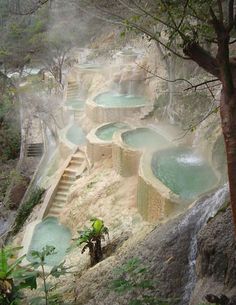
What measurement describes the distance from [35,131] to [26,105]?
2230 millimetres

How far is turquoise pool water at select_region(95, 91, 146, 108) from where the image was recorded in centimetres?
2023

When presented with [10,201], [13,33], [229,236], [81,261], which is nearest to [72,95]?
[13,33]

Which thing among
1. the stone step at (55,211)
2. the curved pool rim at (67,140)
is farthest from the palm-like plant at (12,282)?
the curved pool rim at (67,140)

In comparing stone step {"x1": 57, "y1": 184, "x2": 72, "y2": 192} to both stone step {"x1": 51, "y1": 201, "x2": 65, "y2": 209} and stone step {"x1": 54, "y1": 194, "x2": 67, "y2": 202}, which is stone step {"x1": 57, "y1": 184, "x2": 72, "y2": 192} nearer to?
stone step {"x1": 54, "y1": 194, "x2": 67, "y2": 202}

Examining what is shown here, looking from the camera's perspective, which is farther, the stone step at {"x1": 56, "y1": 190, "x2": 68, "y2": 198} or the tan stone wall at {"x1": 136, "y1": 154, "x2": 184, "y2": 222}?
the stone step at {"x1": 56, "y1": 190, "x2": 68, "y2": 198}

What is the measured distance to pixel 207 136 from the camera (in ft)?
43.8

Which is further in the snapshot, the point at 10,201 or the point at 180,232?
the point at 10,201

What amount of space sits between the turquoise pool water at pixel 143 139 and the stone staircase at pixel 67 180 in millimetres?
2236

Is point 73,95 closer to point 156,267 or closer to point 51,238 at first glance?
point 51,238

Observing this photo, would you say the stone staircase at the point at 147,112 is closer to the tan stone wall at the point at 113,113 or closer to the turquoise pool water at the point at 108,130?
the tan stone wall at the point at 113,113

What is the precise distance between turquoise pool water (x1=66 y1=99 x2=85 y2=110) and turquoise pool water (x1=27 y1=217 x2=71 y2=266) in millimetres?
10659

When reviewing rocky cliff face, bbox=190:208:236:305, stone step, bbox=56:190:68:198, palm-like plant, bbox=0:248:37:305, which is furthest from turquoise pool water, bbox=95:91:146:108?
palm-like plant, bbox=0:248:37:305

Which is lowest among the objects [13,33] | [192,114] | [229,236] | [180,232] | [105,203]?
[105,203]

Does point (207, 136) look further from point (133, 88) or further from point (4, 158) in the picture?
point (4, 158)
